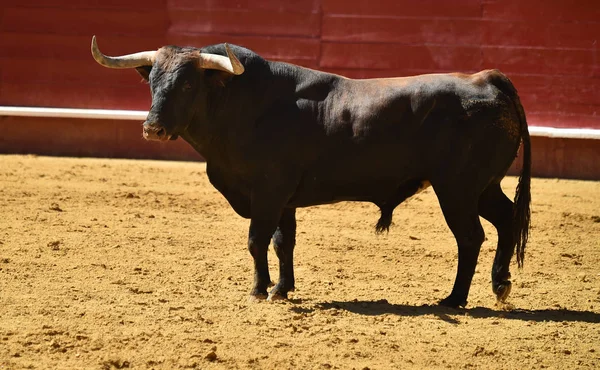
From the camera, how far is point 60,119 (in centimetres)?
1091

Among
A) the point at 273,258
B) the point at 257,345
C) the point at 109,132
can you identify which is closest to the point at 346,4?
the point at 109,132

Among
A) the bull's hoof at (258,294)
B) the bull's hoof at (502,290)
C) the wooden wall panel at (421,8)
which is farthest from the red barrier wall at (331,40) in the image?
the bull's hoof at (258,294)

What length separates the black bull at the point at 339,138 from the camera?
5215 mm

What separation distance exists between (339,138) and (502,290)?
1.19m

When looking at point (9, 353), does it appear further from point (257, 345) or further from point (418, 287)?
point (418, 287)

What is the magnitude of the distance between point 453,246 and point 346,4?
171 inches

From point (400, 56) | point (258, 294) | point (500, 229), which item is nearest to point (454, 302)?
point (500, 229)

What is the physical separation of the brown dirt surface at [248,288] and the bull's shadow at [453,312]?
0.02m

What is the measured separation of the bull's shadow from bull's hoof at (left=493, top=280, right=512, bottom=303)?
4.6 inches

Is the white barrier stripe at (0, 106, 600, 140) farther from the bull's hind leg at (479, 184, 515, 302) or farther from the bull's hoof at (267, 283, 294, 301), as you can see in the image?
the bull's hind leg at (479, 184, 515, 302)

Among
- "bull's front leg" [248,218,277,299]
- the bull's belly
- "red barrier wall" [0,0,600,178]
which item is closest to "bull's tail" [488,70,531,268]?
the bull's belly

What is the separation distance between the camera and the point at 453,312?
506cm

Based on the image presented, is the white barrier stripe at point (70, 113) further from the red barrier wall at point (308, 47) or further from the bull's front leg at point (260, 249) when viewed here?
the bull's front leg at point (260, 249)

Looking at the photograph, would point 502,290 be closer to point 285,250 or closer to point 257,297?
point 285,250
